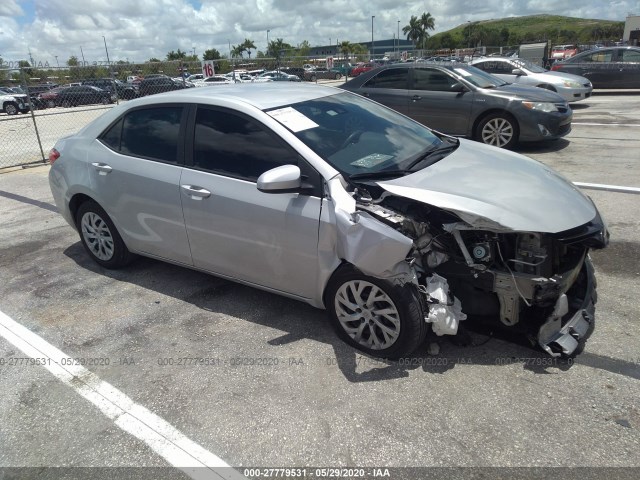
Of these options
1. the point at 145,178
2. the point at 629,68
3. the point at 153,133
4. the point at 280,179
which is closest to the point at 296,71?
the point at 629,68

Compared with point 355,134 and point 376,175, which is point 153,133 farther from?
point 376,175

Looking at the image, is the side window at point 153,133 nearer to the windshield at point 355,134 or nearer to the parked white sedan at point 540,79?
the windshield at point 355,134

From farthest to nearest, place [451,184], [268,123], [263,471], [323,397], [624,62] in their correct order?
[624,62]
[268,123]
[451,184]
[323,397]
[263,471]

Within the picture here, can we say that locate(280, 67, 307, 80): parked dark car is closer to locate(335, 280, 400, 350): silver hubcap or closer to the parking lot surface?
the parking lot surface

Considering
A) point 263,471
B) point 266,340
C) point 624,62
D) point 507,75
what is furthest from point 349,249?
point 624,62

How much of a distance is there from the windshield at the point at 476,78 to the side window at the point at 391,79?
91cm

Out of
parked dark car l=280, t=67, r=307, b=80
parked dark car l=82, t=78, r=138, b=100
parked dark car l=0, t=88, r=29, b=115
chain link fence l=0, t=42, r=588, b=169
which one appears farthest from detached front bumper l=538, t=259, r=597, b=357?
parked dark car l=280, t=67, r=307, b=80

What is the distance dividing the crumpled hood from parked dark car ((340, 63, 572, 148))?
5159mm

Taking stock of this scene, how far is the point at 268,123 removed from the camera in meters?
3.30

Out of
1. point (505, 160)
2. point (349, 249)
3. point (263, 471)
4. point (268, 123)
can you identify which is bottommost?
point (263, 471)

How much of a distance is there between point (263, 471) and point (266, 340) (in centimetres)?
112

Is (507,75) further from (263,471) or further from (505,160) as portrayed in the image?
(263,471)

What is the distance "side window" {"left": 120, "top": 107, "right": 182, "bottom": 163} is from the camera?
3.80 m

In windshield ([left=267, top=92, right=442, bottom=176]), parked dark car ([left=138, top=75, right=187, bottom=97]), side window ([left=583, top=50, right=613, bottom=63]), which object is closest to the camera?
windshield ([left=267, top=92, right=442, bottom=176])
